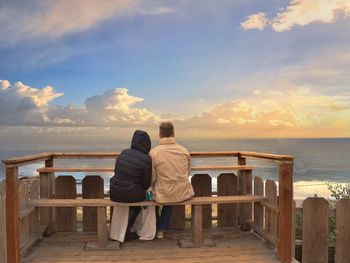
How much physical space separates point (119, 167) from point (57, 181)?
57.2 inches

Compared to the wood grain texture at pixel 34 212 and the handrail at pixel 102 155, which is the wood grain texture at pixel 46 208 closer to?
the wood grain texture at pixel 34 212

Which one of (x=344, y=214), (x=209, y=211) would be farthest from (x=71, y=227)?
(x=344, y=214)

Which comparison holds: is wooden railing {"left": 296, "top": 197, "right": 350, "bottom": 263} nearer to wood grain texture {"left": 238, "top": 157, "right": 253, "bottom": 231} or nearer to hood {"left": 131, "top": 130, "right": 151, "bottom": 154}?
wood grain texture {"left": 238, "top": 157, "right": 253, "bottom": 231}

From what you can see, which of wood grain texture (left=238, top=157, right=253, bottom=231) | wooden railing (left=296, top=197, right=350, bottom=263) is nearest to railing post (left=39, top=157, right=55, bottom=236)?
wood grain texture (left=238, top=157, right=253, bottom=231)

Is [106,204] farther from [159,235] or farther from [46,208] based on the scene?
[46,208]

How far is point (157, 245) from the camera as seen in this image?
17.6 ft

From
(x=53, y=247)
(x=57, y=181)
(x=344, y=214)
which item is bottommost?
(x=53, y=247)

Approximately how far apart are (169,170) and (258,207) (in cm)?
167

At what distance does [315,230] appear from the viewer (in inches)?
220

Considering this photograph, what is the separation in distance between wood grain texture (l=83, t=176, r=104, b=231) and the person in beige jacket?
1179 mm

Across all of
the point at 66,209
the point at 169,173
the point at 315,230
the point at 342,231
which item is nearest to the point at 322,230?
the point at 315,230

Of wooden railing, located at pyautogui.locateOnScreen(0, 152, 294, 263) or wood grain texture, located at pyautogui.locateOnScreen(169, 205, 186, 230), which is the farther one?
wood grain texture, located at pyautogui.locateOnScreen(169, 205, 186, 230)

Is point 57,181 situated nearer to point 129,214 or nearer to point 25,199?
point 25,199

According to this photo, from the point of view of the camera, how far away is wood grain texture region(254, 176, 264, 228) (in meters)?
5.68
